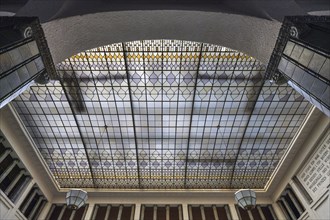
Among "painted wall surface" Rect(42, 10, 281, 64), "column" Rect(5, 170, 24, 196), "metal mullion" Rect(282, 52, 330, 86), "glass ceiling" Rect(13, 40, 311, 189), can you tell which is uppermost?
"glass ceiling" Rect(13, 40, 311, 189)

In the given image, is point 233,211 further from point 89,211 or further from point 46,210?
point 46,210

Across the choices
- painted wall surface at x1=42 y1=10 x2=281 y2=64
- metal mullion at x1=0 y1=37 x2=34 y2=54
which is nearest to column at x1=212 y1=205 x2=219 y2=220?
painted wall surface at x1=42 y1=10 x2=281 y2=64

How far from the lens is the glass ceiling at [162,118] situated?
29.6ft

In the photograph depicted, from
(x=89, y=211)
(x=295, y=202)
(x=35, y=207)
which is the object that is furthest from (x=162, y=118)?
(x=35, y=207)

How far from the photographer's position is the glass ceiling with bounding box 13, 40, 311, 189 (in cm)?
903

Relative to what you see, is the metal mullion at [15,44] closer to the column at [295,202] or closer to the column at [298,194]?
the column at [298,194]

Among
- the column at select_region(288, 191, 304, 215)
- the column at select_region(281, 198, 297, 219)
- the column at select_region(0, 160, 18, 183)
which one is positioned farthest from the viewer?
the column at select_region(281, 198, 297, 219)

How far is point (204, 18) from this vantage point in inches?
218

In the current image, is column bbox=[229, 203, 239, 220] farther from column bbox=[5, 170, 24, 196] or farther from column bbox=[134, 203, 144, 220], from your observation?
column bbox=[5, 170, 24, 196]

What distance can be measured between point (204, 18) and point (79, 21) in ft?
8.30

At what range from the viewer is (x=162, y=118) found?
35.2ft

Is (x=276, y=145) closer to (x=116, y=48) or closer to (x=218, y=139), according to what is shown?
(x=218, y=139)

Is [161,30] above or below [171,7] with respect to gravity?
above

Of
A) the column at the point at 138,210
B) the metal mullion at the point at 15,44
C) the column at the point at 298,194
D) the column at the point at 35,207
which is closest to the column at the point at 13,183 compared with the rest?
the column at the point at 35,207
